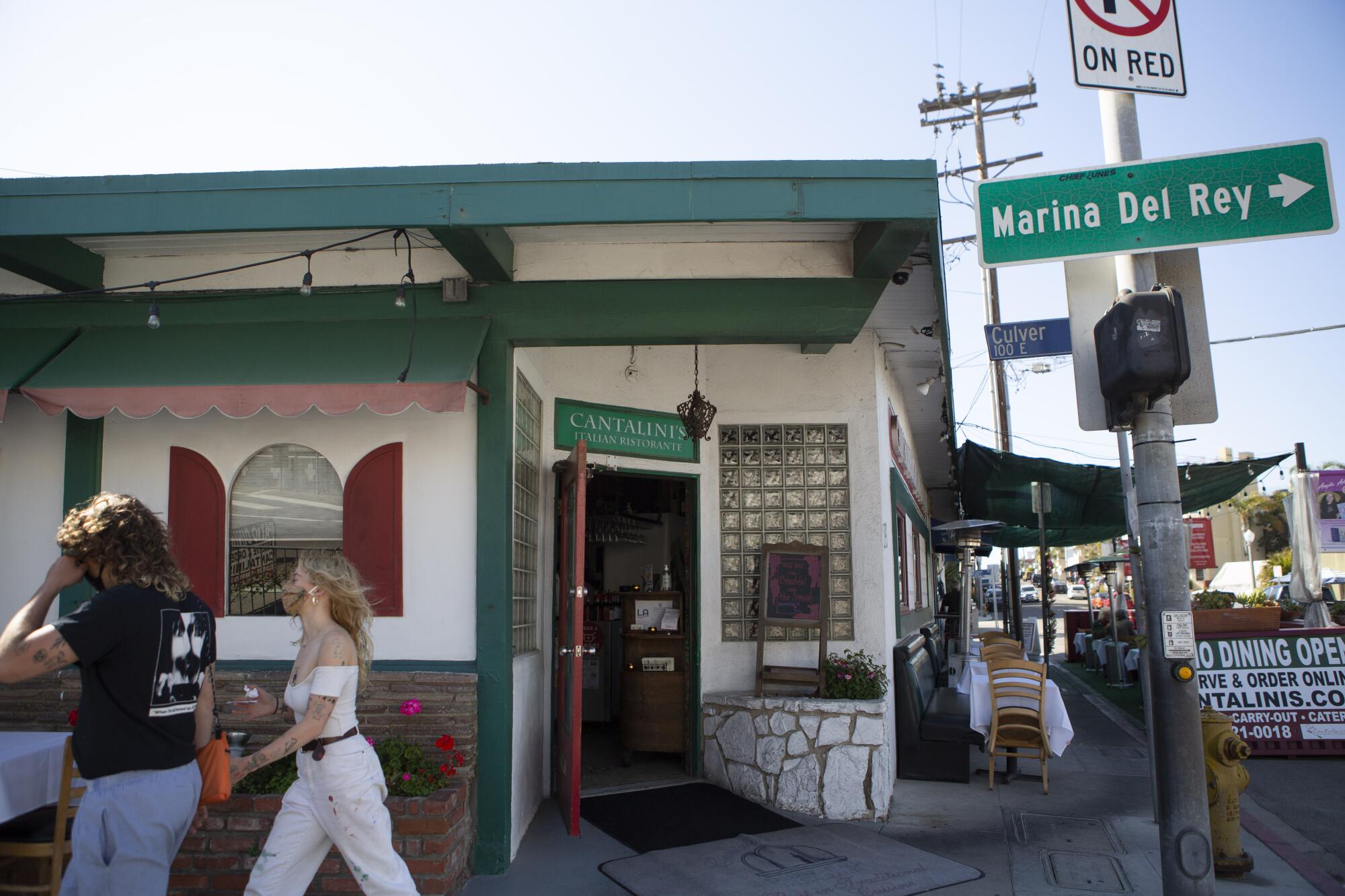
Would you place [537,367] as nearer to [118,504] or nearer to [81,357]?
[81,357]

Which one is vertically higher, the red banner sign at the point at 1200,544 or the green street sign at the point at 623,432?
the green street sign at the point at 623,432

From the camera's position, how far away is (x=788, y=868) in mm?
5414

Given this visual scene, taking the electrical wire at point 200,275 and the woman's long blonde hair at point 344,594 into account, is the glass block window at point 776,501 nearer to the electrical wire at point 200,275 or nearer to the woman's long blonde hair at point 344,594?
the electrical wire at point 200,275

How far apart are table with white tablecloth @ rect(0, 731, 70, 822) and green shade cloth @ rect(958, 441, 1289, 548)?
1180 cm

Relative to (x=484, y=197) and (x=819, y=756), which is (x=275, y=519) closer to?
(x=484, y=197)

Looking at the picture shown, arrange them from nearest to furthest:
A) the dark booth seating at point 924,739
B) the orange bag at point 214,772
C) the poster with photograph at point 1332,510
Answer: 1. the orange bag at point 214,772
2. the dark booth seating at point 924,739
3. the poster with photograph at point 1332,510

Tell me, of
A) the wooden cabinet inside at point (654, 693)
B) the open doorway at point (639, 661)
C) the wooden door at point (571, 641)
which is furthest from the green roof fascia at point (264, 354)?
the wooden cabinet inside at point (654, 693)

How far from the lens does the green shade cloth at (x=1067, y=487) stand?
12477mm

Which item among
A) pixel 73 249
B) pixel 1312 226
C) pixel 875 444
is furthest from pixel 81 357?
pixel 1312 226

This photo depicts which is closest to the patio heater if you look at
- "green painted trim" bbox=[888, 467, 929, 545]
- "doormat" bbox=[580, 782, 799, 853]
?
"green painted trim" bbox=[888, 467, 929, 545]

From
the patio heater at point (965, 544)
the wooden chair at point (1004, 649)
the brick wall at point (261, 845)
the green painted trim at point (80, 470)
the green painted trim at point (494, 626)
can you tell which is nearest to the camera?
the brick wall at point (261, 845)

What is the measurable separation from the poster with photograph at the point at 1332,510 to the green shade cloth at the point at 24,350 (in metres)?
12.6

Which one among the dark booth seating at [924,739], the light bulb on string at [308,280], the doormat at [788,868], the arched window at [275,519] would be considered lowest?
the doormat at [788,868]

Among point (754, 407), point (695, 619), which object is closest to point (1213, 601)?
point (754, 407)
